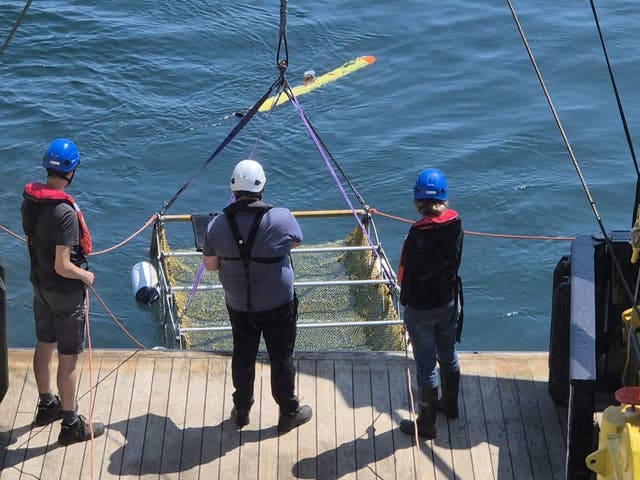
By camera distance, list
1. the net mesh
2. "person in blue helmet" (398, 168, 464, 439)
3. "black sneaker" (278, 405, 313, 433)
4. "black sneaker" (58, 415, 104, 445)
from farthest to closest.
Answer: the net mesh < "black sneaker" (278, 405, 313, 433) < "black sneaker" (58, 415, 104, 445) < "person in blue helmet" (398, 168, 464, 439)

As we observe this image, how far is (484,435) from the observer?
603cm

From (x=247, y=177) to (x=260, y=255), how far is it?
44cm

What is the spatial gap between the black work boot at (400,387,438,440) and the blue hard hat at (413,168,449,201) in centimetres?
122

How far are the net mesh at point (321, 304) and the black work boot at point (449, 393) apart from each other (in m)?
2.34

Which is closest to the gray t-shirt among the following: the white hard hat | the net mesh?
the white hard hat

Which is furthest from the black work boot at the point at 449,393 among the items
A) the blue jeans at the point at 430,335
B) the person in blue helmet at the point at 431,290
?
the blue jeans at the point at 430,335

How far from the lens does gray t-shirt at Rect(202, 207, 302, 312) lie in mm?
5301

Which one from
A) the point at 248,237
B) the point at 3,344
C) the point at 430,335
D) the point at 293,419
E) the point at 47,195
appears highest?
the point at 47,195

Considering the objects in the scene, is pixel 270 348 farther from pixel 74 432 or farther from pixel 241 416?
pixel 74 432

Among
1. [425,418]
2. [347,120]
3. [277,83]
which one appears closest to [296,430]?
[425,418]

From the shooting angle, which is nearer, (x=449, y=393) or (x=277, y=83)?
(x=449, y=393)

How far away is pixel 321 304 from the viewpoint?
32.4ft

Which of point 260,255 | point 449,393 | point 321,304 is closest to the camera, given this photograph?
point 260,255

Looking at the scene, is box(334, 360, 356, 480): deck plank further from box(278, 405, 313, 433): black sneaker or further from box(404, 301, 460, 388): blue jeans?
box(404, 301, 460, 388): blue jeans
